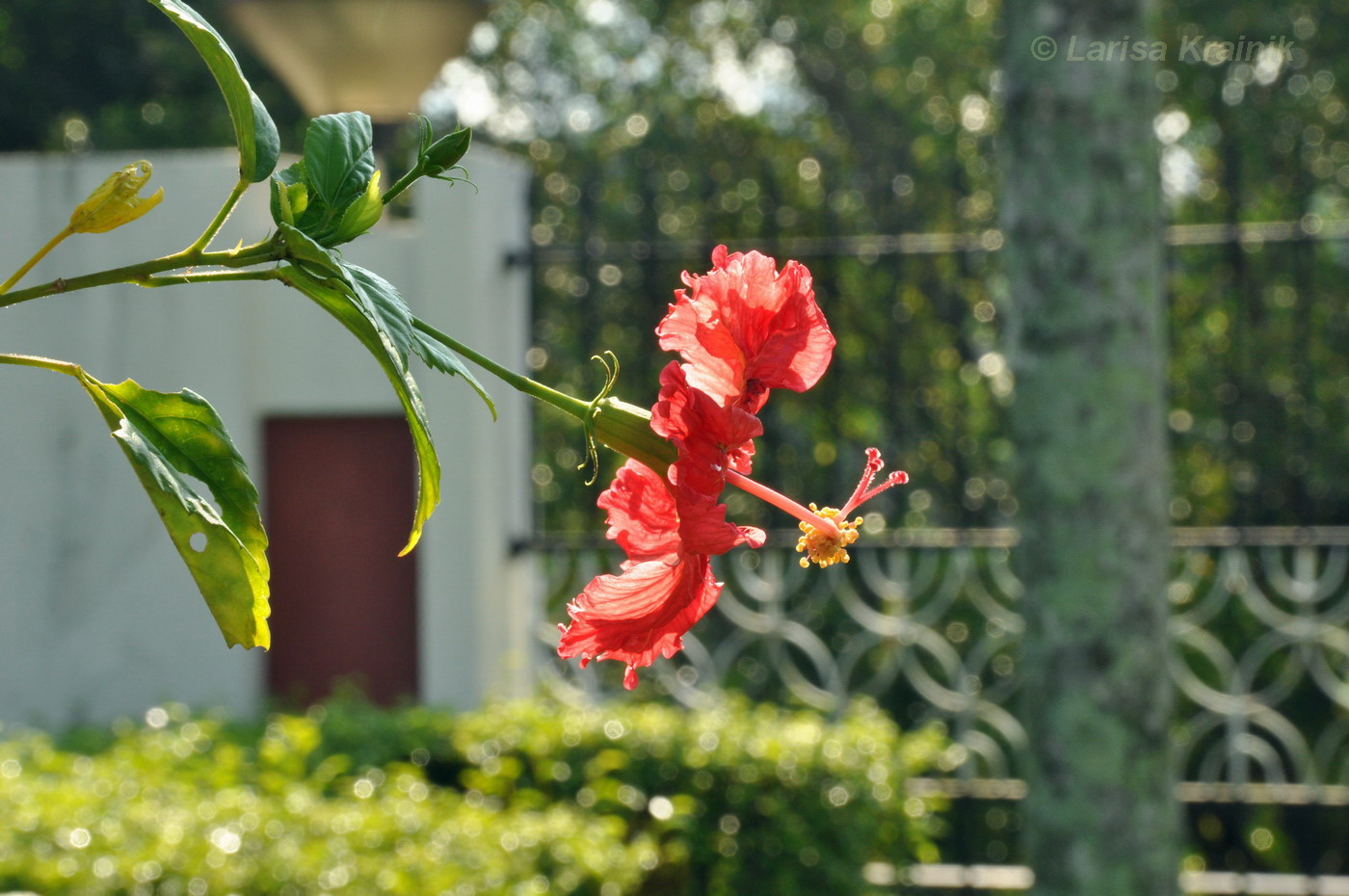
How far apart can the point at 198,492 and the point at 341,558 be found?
3.50 meters

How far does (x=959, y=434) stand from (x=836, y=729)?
1.11 meters

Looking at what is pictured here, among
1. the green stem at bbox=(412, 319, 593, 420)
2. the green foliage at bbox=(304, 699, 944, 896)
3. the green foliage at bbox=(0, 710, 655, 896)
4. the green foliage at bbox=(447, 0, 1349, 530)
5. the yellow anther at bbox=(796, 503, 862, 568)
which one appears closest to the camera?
the green stem at bbox=(412, 319, 593, 420)

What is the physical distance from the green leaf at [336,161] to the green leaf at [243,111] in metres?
0.02

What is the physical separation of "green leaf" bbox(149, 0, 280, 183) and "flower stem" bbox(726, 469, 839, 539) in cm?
19

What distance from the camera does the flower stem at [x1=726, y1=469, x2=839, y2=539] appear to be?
417mm

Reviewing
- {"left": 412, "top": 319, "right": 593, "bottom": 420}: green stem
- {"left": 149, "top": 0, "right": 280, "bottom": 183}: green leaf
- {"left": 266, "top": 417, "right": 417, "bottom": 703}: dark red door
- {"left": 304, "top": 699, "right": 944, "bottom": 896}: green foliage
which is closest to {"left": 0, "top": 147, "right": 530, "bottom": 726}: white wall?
{"left": 266, "top": 417, "right": 417, "bottom": 703}: dark red door

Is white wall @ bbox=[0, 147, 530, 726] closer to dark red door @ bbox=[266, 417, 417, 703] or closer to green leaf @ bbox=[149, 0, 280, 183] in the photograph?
dark red door @ bbox=[266, 417, 417, 703]

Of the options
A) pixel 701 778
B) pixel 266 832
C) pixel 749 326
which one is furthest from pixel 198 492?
pixel 701 778

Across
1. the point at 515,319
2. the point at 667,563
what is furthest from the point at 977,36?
the point at 667,563

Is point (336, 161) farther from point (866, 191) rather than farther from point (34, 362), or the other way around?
point (866, 191)

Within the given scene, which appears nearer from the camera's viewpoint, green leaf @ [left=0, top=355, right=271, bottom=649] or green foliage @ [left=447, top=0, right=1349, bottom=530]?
green leaf @ [left=0, top=355, right=271, bottom=649]

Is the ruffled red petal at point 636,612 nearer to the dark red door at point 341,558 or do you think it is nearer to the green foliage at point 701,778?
the green foliage at point 701,778

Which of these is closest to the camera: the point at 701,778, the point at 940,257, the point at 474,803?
the point at 474,803

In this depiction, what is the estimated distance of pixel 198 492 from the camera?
45 centimetres
